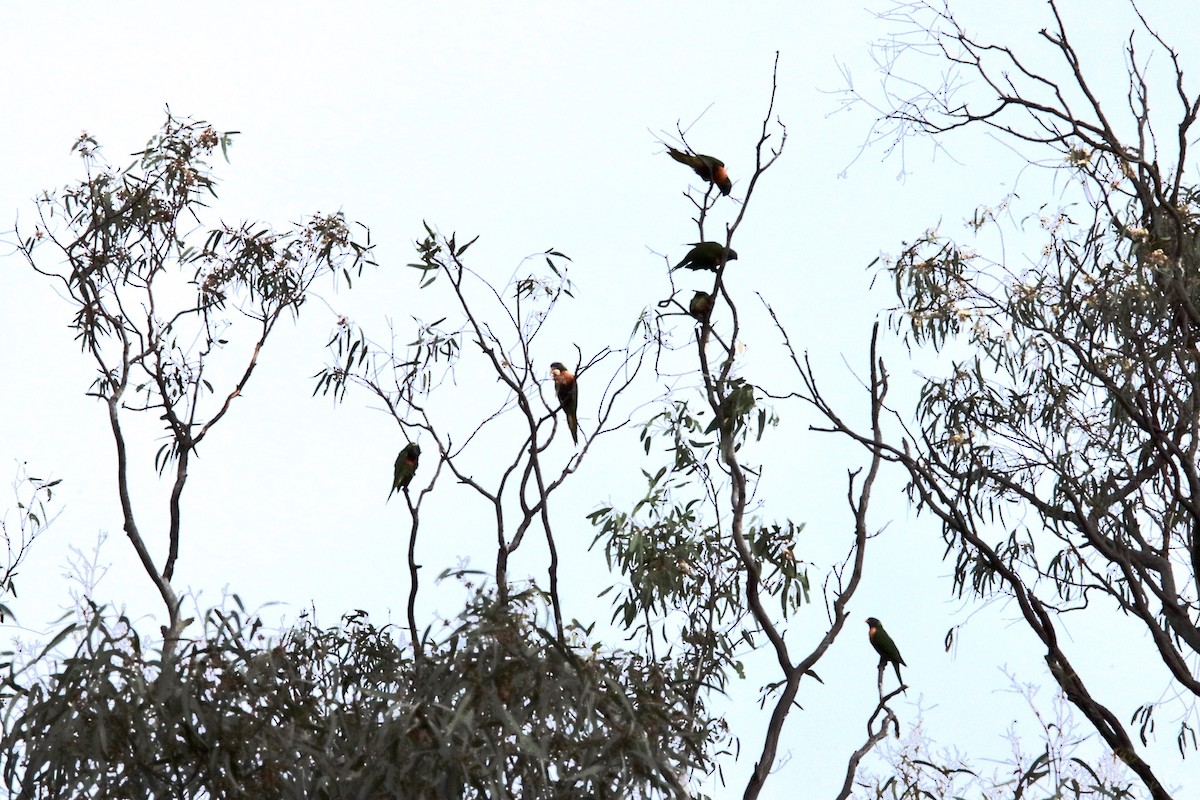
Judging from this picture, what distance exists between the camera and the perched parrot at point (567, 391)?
21.1 feet

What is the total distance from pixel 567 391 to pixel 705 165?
1.26 metres

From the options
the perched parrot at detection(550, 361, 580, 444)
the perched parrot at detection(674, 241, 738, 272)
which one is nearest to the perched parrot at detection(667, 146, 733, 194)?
the perched parrot at detection(674, 241, 738, 272)

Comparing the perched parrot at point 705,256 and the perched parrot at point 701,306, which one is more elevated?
the perched parrot at point 705,256

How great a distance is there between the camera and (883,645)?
5.80 metres

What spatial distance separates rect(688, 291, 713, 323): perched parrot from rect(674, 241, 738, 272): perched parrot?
132 mm

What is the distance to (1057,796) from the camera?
12.9ft

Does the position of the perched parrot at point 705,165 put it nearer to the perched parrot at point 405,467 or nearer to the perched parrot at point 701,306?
the perched parrot at point 701,306

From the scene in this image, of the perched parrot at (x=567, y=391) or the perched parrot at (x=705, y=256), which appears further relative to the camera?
the perched parrot at (x=567, y=391)

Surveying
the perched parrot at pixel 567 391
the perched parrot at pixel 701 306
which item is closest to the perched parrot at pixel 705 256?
the perched parrot at pixel 701 306

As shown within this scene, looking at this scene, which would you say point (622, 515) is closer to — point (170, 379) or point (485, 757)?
point (170, 379)

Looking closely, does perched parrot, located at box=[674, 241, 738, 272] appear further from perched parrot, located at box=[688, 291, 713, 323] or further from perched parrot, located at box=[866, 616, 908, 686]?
perched parrot, located at box=[866, 616, 908, 686]

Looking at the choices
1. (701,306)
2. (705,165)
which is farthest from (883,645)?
(705,165)

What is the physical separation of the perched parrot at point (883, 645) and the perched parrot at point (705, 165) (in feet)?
6.33

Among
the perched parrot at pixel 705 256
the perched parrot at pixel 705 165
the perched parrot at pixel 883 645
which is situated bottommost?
the perched parrot at pixel 883 645
